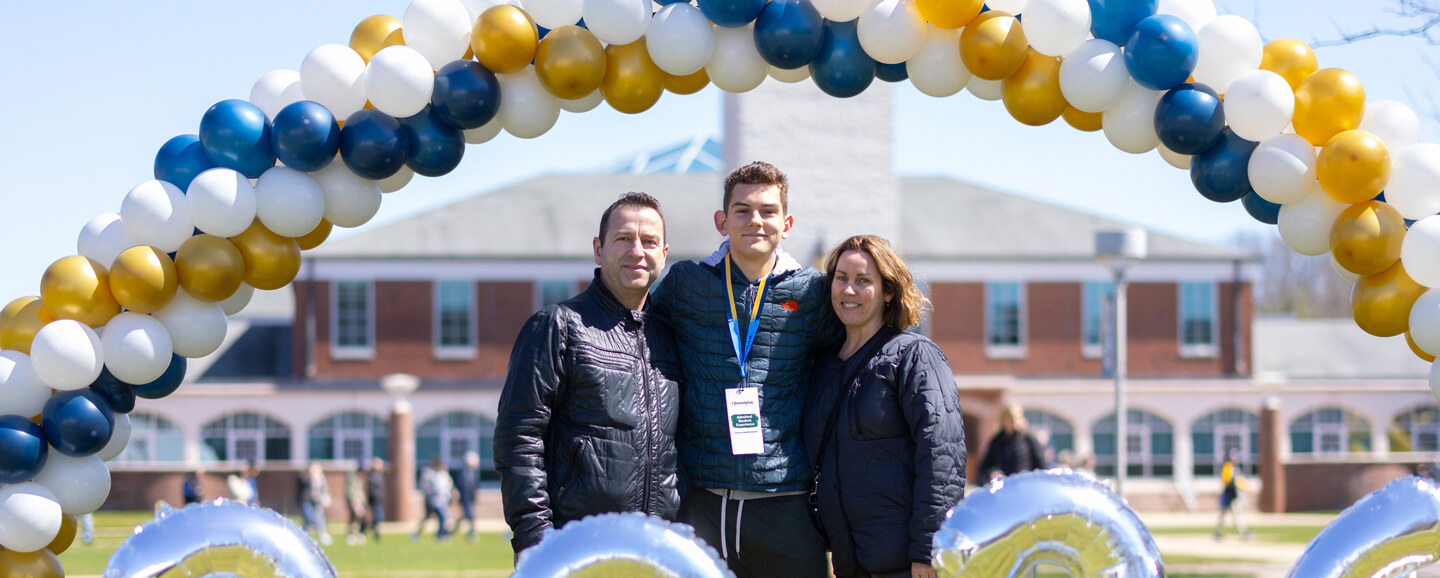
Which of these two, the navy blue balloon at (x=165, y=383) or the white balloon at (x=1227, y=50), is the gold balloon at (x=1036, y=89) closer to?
the white balloon at (x=1227, y=50)

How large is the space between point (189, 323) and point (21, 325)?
65 centimetres

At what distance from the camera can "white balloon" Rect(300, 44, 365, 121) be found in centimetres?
548

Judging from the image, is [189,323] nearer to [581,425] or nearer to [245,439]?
[581,425]

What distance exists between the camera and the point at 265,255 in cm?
552

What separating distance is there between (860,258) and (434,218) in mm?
32667

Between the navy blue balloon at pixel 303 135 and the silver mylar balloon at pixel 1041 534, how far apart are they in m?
2.87

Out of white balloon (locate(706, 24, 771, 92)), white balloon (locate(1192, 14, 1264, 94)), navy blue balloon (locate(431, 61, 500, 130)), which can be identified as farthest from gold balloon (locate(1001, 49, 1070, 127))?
navy blue balloon (locate(431, 61, 500, 130))

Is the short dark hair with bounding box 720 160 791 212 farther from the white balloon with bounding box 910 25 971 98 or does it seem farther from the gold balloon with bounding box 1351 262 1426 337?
the gold balloon with bounding box 1351 262 1426 337

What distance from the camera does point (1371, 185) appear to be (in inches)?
210

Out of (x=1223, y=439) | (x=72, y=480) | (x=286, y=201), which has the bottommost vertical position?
(x=1223, y=439)

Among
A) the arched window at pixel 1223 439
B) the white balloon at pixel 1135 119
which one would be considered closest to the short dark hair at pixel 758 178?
the white balloon at pixel 1135 119

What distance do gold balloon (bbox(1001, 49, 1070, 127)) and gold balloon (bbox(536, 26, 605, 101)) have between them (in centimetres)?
175

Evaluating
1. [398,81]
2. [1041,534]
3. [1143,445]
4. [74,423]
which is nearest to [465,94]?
[398,81]

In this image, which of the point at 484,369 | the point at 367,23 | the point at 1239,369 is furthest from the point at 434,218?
the point at 367,23
